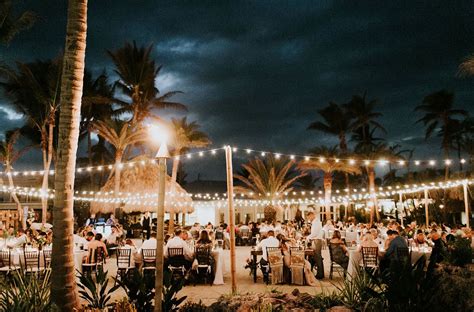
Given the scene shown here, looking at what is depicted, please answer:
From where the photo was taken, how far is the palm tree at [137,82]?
1100 inches

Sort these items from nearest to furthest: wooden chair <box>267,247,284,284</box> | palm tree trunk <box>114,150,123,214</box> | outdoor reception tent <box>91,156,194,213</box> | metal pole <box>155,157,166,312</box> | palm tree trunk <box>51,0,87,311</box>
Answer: metal pole <box>155,157,166,312</box> < palm tree trunk <box>51,0,87,311</box> < wooden chair <box>267,247,284,284</box> < palm tree trunk <box>114,150,123,214</box> < outdoor reception tent <box>91,156,194,213</box>

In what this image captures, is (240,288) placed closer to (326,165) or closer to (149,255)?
(149,255)

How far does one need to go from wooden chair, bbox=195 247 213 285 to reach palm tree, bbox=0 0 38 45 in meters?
12.4

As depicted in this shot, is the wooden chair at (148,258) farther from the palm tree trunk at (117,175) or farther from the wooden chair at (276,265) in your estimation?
the palm tree trunk at (117,175)

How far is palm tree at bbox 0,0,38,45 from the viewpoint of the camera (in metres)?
16.2

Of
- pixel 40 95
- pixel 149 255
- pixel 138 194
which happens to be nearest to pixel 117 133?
pixel 138 194

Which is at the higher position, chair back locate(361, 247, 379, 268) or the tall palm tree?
the tall palm tree

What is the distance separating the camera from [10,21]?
16391 millimetres

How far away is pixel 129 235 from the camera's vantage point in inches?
1128

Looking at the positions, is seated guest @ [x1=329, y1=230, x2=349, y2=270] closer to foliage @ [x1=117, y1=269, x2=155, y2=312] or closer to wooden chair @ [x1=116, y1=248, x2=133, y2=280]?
wooden chair @ [x1=116, y1=248, x2=133, y2=280]

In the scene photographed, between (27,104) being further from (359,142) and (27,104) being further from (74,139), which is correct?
(359,142)

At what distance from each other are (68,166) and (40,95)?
61.8ft

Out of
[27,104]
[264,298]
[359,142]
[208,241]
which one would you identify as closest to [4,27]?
[27,104]

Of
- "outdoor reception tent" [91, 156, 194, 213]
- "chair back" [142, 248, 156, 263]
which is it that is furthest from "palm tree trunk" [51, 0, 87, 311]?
"outdoor reception tent" [91, 156, 194, 213]
